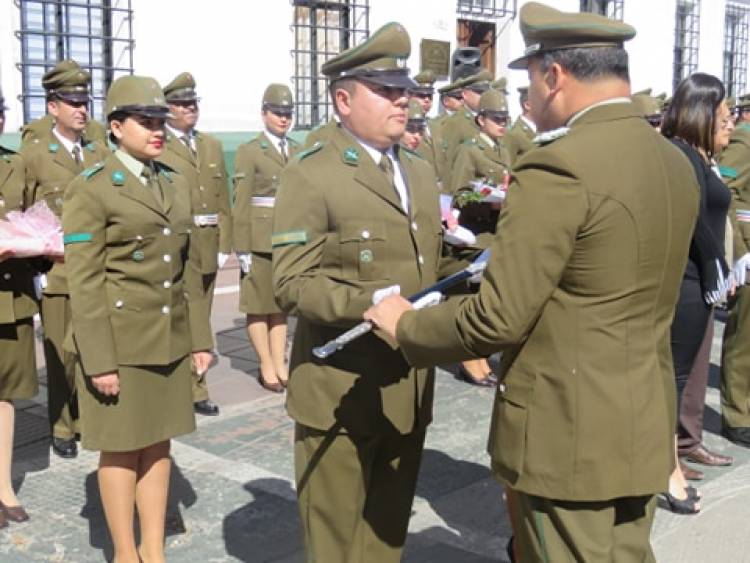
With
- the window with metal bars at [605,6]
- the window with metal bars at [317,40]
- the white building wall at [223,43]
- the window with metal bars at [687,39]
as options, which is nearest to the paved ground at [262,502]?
the white building wall at [223,43]

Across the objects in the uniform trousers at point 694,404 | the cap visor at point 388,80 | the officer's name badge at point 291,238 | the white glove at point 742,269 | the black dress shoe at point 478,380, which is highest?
the cap visor at point 388,80

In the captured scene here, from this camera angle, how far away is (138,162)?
12.3 feet

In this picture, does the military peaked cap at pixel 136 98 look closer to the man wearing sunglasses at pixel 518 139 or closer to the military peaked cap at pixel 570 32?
the military peaked cap at pixel 570 32

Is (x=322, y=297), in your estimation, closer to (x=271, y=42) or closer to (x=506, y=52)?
(x=271, y=42)

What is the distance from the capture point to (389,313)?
258 centimetres

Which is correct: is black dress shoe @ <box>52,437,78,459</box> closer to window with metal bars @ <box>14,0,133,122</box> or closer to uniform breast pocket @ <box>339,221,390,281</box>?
uniform breast pocket @ <box>339,221,390,281</box>

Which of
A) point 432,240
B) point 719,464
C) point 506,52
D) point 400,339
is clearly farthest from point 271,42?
point 400,339

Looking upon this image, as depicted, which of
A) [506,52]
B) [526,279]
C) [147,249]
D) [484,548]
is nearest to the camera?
[526,279]

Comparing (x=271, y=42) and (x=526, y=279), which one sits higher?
(x=271, y=42)

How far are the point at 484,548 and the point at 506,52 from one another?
42.9ft

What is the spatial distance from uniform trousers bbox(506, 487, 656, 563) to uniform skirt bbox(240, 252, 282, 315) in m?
4.40

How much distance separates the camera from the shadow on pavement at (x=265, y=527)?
3.99 m

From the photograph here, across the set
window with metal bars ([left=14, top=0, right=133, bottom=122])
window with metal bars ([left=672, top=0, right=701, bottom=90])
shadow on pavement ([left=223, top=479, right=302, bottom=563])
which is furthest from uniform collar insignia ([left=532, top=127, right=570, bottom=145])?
window with metal bars ([left=672, top=0, right=701, bottom=90])

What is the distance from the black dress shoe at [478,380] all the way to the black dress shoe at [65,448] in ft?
9.11
